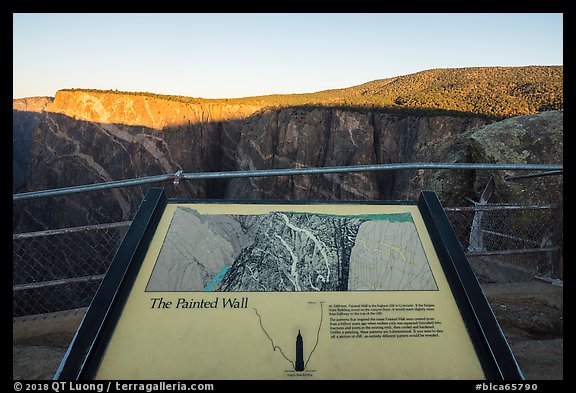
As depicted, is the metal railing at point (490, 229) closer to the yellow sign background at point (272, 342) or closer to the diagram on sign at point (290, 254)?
the diagram on sign at point (290, 254)

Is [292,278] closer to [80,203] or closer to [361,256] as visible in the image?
[361,256]

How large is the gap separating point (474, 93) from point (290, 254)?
3615 cm

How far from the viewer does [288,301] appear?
7.17 ft

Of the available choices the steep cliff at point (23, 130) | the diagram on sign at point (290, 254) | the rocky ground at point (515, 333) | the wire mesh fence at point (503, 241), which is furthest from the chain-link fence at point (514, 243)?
the steep cliff at point (23, 130)

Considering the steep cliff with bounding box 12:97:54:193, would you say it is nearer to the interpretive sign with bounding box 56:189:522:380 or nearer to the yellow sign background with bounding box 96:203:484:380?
the interpretive sign with bounding box 56:189:522:380

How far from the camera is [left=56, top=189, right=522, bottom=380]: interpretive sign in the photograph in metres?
1.92

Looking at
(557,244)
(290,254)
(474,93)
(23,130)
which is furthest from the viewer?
(23,130)

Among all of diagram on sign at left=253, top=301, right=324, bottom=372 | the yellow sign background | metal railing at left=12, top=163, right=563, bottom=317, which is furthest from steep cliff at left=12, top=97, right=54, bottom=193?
diagram on sign at left=253, top=301, right=324, bottom=372

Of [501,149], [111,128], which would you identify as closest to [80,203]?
[111,128]

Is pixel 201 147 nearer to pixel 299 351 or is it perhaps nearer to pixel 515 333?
pixel 515 333

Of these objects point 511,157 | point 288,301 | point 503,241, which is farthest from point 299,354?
point 511,157

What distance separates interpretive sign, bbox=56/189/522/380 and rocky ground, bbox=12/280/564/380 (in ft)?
4.86

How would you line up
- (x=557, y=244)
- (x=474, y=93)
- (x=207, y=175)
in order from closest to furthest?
(x=207, y=175)
(x=557, y=244)
(x=474, y=93)
